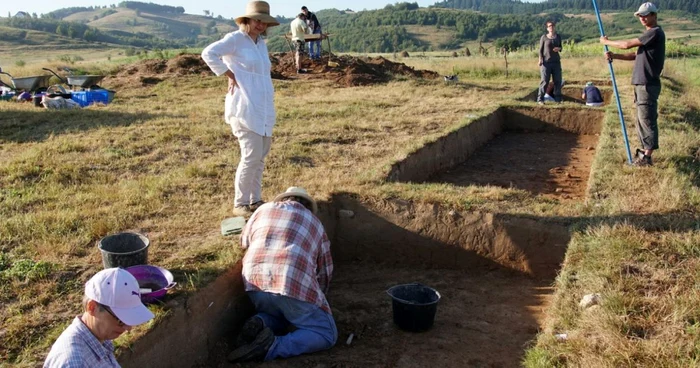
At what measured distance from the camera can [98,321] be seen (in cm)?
262

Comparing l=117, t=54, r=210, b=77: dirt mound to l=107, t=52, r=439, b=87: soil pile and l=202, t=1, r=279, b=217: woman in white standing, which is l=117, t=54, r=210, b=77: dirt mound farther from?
l=202, t=1, r=279, b=217: woman in white standing

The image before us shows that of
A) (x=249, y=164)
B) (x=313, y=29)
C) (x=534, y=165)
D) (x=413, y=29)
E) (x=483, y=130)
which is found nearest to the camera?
(x=249, y=164)

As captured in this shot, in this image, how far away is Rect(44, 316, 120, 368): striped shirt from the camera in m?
2.53

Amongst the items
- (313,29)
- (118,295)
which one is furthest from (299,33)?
(118,295)

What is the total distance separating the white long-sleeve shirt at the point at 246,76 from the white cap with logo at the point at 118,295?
100 inches

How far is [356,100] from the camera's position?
1316 centimetres

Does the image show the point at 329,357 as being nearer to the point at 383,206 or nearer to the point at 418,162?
the point at 383,206

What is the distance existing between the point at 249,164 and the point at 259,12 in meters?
1.28

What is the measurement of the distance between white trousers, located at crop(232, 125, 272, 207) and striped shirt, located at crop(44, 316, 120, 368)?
8.89 feet

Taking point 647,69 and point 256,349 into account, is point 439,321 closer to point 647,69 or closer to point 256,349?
point 256,349

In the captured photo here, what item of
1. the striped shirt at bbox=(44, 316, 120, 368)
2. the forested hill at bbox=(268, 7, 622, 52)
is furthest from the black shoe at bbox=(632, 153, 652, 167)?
the forested hill at bbox=(268, 7, 622, 52)

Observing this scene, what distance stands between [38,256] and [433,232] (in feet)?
10.9

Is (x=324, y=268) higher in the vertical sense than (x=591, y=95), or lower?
lower

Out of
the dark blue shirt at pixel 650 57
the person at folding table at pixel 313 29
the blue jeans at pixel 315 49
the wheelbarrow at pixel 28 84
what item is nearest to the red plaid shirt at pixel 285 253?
the dark blue shirt at pixel 650 57
